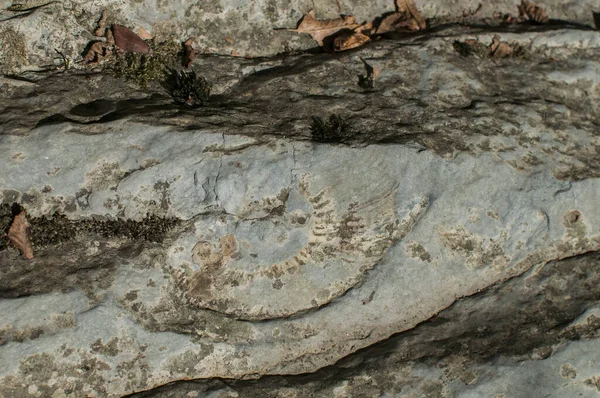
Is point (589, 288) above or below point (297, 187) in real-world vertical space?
below

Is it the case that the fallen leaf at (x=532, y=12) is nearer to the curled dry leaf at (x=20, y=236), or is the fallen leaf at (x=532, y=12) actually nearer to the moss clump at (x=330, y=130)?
the moss clump at (x=330, y=130)

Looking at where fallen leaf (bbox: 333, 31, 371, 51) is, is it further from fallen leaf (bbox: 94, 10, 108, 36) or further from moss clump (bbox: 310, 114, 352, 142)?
fallen leaf (bbox: 94, 10, 108, 36)

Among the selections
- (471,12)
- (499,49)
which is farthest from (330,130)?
(471,12)

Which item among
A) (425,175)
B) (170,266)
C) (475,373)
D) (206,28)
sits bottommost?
(475,373)

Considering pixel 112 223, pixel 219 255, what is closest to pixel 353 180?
pixel 219 255

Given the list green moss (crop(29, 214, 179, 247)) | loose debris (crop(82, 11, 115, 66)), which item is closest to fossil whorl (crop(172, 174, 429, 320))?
green moss (crop(29, 214, 179, 247))

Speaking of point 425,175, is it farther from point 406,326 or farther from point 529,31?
point 529,31

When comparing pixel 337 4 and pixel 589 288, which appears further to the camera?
pixel 337 4
